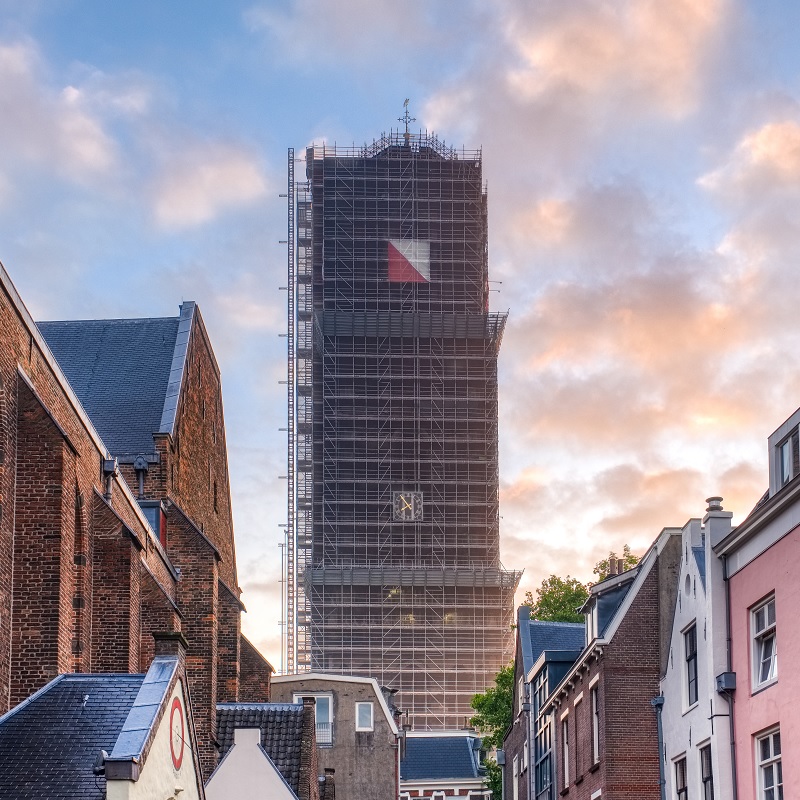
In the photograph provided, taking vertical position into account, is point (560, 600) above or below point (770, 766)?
above

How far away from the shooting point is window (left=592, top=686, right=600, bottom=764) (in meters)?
30.7

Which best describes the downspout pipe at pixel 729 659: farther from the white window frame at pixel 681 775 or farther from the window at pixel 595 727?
the window at pixel 595 727

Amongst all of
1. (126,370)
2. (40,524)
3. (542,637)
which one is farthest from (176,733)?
(542,637)

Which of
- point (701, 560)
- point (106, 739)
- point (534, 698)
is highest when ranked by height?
point (701, 560)

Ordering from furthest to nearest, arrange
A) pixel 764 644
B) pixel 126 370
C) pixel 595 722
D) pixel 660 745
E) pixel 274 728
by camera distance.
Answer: pixel 126 370
pixel 274 728
pixel 595 722
pixel 660 745
pixel 764 644

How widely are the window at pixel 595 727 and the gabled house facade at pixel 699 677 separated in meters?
2.51

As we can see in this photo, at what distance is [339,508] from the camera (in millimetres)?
91688

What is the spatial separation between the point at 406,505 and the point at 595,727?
60.4m

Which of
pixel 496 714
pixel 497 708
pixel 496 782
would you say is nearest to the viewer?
pixel 497 708

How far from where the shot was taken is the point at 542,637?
45.0 meters

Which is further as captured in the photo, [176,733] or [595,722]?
[595,722]

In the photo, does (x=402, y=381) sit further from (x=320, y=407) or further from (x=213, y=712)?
(x=213, y=712)

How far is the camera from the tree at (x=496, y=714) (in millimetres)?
54656

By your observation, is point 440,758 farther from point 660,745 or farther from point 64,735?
point 64,735
